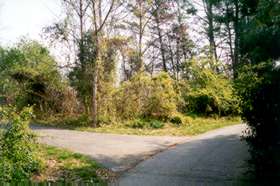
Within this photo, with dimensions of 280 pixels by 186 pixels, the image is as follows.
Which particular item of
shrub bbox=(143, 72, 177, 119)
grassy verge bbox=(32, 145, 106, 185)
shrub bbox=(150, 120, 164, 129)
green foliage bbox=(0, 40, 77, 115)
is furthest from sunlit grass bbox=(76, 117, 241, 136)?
grassy verge bbox=(32, 145, 106, 185)

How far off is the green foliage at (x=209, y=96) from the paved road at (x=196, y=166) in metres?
7.86

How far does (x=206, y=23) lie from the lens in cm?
3831

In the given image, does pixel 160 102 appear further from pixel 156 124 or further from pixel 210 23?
pixel 210 23

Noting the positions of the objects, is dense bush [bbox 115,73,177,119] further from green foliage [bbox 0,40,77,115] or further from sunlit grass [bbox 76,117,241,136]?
green foliage [bbox 0,40,77,115]

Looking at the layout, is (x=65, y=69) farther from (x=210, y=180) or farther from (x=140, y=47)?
(x=210, y=180)

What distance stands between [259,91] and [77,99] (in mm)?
13985

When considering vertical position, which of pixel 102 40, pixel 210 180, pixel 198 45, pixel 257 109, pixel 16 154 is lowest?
pixel 210 180

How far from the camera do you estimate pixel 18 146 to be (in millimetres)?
11094

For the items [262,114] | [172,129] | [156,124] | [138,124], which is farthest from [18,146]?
[156,124]

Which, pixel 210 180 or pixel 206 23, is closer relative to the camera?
pixel 210 180

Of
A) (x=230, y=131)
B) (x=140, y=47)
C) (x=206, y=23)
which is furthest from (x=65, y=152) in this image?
(x=206, y=23)

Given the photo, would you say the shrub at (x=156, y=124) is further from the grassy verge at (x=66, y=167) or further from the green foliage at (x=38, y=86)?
the grassy verge at (x=66, y=167)

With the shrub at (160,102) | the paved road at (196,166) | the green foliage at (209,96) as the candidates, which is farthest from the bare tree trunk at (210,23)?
the paved road at (196,166)

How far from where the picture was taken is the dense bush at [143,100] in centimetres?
2208
